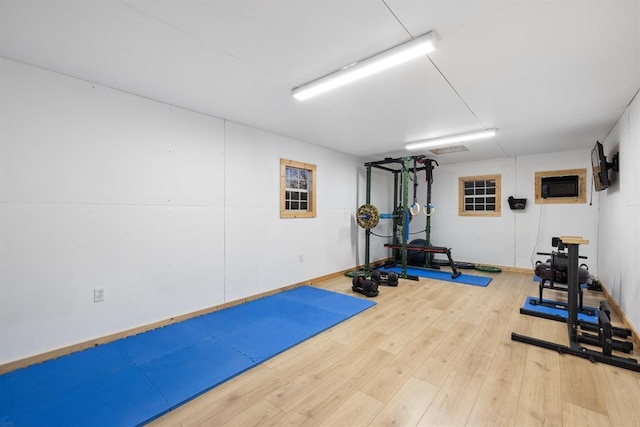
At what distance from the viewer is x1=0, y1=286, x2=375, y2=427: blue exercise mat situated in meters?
1.88

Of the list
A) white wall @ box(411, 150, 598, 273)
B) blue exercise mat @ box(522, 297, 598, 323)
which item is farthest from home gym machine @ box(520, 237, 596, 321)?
white wall @ box(411, 150, 598, 273)

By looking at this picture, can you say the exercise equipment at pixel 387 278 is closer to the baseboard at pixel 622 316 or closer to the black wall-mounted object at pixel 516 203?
the baseboard at pixel 622 316

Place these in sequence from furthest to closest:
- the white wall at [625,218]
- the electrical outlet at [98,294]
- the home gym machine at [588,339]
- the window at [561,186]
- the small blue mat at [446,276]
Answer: the window at [561,186] → the small blue mat at [446,276] → the white wall at [625,218] → the electrical outlet at [98,294] → the home gym machine at [588,339]

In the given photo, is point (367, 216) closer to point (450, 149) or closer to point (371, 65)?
point (450, 149)

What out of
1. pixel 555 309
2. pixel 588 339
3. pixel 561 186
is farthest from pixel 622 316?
pixel 561 186

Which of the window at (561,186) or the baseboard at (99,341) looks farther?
the window at (561,186)

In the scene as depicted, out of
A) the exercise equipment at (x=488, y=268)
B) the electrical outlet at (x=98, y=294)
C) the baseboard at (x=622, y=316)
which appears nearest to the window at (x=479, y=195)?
the exercise equipment at (x=488, y=268)

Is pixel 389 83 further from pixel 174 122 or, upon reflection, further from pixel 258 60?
pixel 174 122

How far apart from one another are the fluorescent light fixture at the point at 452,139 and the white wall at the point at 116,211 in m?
2.76

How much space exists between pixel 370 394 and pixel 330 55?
8.90ft

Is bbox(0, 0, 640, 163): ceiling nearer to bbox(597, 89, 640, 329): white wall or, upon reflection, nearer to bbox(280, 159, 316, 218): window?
bbox(597, 89, 640, 329): white wall

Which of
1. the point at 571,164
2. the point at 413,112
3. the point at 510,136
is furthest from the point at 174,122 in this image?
the point at 571,164

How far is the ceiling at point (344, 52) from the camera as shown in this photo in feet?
5.87

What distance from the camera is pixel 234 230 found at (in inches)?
159
